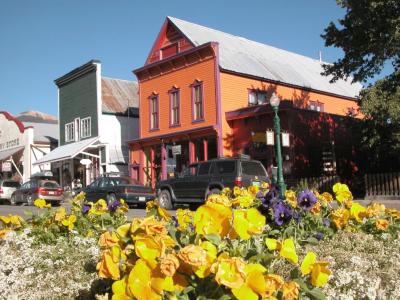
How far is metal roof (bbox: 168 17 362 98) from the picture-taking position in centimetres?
2951

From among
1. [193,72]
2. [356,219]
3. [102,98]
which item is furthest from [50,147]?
[356,219]

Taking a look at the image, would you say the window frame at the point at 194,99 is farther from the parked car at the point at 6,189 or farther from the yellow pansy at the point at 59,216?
the yellow pansy at the point at 59,216

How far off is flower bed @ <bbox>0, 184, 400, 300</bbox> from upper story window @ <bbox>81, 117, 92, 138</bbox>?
3296cm

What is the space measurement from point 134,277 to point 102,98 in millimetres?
35359

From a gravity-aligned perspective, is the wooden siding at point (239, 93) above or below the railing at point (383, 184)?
above

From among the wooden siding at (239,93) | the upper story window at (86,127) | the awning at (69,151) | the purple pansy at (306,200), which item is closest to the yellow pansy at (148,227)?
the purple pansy at (306,200)

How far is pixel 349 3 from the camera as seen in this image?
19.9 metres

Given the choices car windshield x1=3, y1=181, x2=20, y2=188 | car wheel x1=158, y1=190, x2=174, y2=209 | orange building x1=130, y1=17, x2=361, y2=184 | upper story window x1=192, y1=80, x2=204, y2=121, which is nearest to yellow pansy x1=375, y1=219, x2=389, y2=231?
car wheel x1=158, y1=190, x2=174, y2=209

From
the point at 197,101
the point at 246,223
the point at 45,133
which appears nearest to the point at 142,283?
the point at 246,223

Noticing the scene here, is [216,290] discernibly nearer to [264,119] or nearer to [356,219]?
[356,219]

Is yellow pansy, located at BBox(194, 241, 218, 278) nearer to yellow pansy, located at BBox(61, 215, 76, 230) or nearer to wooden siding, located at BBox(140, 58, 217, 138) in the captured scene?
yellow pansy, located at BBox(61, 215, 76, 230)

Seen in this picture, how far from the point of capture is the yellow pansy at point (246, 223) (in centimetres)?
276

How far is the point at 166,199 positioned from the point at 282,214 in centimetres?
1678

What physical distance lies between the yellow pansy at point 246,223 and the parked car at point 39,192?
Result: 27.6 m
